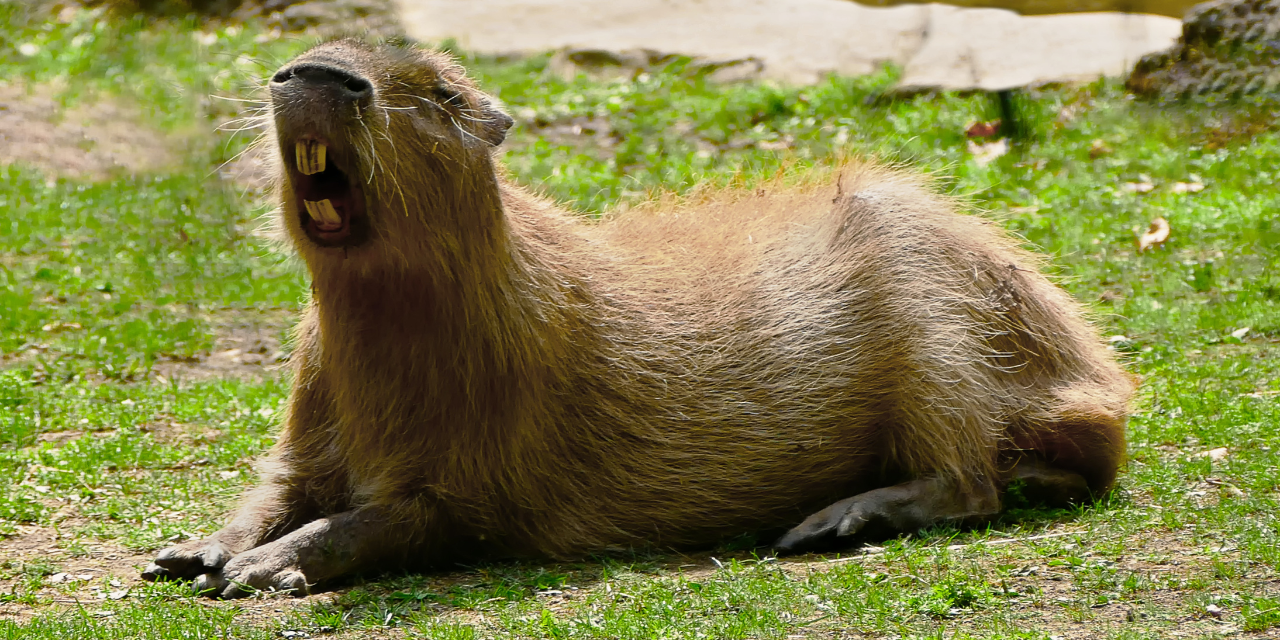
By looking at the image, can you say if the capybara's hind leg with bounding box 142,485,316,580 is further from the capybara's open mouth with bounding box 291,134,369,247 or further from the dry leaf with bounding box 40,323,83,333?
the dry leaf with bounding box 40,323,83,333

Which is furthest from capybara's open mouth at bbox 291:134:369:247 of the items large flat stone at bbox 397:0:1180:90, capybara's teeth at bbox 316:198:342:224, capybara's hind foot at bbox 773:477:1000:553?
large flat stone at bbox 397:0:1180:90

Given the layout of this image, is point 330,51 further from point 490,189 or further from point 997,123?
point 997,123

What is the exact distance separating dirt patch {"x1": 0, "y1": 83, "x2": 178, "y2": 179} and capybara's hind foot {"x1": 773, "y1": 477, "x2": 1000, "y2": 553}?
6696mm

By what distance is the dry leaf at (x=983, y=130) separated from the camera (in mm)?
9477

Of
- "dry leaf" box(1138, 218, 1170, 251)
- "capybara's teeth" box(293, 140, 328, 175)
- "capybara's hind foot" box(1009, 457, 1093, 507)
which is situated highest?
"capybara's teeth" box(293, 140, 328, 175)

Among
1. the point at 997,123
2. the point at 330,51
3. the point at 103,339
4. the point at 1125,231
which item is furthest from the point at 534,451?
the point at 997,123

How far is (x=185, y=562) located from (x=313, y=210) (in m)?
1.14

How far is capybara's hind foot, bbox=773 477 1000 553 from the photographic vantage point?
4555 mm

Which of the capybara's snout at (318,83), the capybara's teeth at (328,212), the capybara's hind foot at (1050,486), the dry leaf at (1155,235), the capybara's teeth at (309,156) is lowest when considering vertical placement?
the capybara's hind foot at (1050,486)

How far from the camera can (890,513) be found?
15.2ft

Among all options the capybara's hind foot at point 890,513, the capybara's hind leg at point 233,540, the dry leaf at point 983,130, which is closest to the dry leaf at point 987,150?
the dry leaf at point 983,130

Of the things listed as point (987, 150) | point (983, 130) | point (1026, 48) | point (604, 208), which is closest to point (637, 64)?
point (1026, 48)

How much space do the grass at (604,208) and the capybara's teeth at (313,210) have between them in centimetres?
62

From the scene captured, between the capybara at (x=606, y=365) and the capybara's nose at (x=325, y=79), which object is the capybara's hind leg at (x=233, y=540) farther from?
the capybara's nose at (x=325, y=79)
